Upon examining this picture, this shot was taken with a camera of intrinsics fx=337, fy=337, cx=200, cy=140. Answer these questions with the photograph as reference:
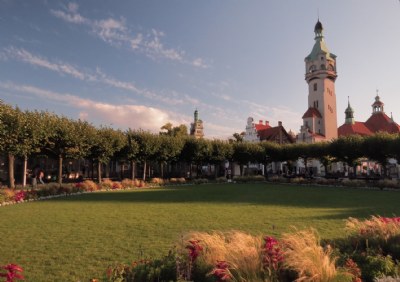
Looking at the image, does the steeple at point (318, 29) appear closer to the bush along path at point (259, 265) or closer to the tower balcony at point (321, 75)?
the tower balcony at point (321, 75)

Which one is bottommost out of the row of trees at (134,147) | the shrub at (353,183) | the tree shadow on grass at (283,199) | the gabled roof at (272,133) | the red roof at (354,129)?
the tree shadow on grass at (283,199)

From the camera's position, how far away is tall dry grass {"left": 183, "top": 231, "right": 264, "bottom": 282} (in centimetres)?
506

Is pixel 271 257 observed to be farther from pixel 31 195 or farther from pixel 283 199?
pixel 31 195

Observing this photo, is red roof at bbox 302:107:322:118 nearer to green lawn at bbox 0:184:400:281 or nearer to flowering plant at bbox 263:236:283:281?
green lawn at bbox 0:184:400:281

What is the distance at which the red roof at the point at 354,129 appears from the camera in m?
86.4

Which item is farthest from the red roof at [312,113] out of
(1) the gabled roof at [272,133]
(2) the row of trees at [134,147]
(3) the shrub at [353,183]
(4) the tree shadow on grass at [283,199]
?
(4) the tree shadow on grass at [283,199]

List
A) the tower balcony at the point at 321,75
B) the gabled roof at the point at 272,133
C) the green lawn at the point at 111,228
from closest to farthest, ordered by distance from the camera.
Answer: the green lawn at the point at 111,228 → the gabled roof at the point at 272,133 → the tower balcony at the point at 321,75

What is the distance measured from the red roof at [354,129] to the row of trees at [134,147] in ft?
135

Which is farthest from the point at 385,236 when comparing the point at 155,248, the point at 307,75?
the point at 307,75

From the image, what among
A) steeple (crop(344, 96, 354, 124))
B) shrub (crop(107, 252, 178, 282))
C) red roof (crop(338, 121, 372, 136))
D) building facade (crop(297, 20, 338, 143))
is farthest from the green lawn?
steeple (crop(344, 96, 354, 124))

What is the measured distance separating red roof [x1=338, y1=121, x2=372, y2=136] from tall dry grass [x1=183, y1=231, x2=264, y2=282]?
87.1 m

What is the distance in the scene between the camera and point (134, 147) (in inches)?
1471

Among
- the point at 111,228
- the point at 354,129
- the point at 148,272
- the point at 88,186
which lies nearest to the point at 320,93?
the point at 354,129

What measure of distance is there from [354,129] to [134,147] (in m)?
68.4
